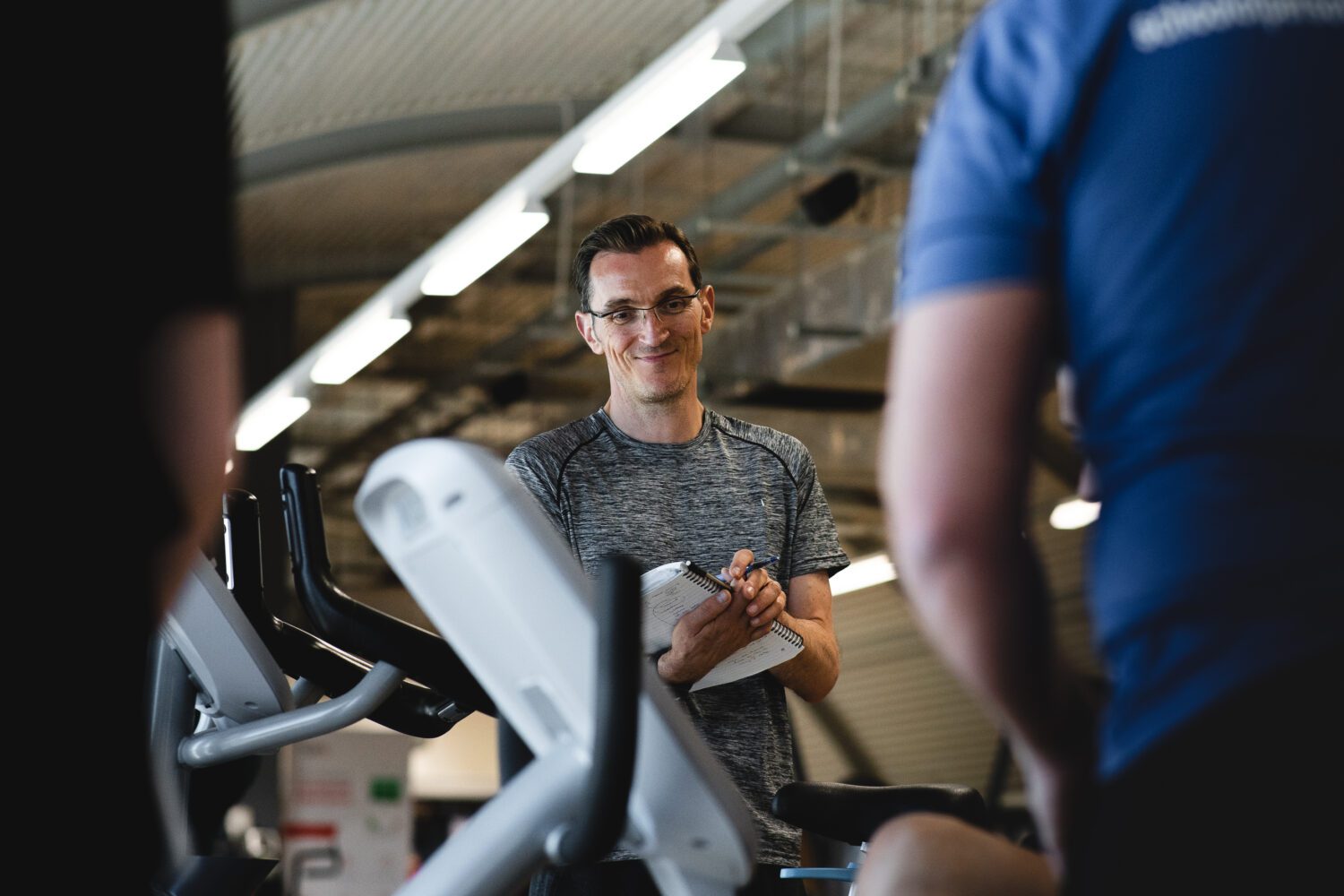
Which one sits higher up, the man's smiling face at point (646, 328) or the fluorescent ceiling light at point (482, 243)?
the fluorescent ceiling light at point (482, 243)

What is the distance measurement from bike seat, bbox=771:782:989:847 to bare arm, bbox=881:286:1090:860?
66 centimetres

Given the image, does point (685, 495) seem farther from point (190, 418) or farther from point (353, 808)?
point (353, 808)

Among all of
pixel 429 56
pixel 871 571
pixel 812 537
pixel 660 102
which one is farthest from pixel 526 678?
pixel 871 571

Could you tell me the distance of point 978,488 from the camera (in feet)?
3.04

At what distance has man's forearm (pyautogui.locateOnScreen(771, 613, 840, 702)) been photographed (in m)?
2.39

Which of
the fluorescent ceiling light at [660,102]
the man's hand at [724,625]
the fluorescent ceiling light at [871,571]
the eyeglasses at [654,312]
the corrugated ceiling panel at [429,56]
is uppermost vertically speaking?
the corrugated ceiling panel at [429,56]

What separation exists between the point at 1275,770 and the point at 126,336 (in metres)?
0.69

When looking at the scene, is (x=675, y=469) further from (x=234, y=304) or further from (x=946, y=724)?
(x=946, y=724)

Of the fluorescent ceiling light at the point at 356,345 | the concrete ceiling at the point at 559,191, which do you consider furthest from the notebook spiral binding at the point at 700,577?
the fluorescent ceiling light at the point at 356,345

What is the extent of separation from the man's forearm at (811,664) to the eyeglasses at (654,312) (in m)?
0.53

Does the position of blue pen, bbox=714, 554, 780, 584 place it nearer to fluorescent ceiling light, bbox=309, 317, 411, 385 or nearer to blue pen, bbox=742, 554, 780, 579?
blue pen, bbox=742, 554, 780, 579

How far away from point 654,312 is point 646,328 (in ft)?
0.10

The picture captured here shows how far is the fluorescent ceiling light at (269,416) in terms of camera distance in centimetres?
966

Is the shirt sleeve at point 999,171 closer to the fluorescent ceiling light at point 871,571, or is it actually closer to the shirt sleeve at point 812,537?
the shirt sleeve at point 812,537
